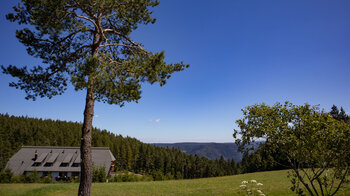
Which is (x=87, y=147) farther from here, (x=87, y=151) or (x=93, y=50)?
(x=93, y=50)

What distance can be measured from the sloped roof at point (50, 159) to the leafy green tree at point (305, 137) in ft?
157

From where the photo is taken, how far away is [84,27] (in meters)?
6.88

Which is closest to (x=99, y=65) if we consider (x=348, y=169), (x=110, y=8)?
(x=110, y=8)

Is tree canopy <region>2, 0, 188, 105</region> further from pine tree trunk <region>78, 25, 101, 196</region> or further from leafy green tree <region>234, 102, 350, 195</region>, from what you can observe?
leafy green tree <region>234, 102, 350, 195</region>

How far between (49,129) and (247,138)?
10872 cm

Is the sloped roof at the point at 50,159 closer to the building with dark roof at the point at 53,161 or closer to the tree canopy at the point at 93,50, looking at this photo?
the building with dark roof at the point at 53,161

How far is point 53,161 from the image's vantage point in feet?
158

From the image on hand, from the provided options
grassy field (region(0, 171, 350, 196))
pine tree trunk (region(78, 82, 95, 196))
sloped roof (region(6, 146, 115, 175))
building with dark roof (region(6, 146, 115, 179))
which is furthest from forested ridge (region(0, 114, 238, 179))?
pine tree trunk (region(78, 82, 95, 196))

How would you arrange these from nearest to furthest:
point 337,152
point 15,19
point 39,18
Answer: point 337,152, point 39,18, point 15,19

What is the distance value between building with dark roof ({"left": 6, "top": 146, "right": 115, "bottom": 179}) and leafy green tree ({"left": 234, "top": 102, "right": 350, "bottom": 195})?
46039 millimetres

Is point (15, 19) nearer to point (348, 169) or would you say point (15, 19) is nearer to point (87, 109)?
point (87, 109)

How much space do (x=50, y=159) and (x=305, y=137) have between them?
61134 millimetres

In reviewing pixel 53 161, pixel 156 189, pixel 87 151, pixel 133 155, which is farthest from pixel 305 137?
pixel 133 155

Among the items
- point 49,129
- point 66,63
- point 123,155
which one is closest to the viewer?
point 66,63
